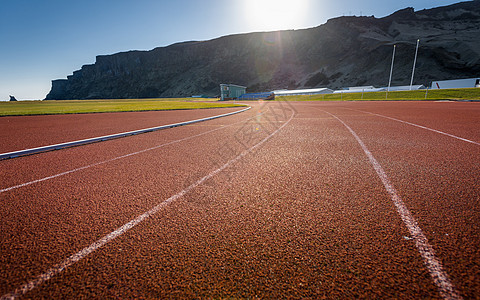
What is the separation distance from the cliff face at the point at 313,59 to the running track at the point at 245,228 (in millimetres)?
83793

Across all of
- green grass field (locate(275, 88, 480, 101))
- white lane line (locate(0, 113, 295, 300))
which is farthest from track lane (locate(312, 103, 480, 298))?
green grass field (locate(275, 88, 480, 101))

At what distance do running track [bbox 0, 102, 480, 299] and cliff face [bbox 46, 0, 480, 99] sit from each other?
83.8 metres

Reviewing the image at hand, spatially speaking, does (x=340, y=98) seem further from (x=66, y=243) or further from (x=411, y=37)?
(x=411, y=37)

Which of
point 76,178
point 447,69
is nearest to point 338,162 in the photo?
point 76,178

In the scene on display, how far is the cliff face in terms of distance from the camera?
2824 inches

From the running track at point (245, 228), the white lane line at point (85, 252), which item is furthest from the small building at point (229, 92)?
the white lane line at point (85, 252)

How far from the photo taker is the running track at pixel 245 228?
1558mm

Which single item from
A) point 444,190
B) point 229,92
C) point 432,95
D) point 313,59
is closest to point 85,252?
point 444,190

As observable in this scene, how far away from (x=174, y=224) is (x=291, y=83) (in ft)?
365

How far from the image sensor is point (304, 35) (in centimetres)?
12044

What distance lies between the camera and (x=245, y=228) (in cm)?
221

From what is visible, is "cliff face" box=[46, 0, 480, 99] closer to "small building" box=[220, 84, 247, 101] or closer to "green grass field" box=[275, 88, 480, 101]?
"small building" box=[220, 84, 247, 101]

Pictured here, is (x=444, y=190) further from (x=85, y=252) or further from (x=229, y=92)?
(x=229, y=92)

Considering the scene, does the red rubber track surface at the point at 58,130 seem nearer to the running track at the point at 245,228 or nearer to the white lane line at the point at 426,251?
the running track at the point at 245,228
